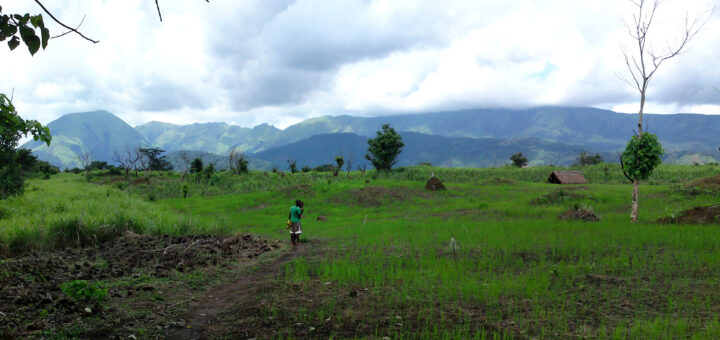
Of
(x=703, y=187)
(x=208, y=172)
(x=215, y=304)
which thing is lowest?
(x=215, y=304)

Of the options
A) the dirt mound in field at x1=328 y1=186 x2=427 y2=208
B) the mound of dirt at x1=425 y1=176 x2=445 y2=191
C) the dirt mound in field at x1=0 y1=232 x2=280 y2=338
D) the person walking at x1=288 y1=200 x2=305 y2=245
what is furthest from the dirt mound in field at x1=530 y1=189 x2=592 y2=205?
the dirt mound in field at x1=0 y1=232 x2=280 y2=338

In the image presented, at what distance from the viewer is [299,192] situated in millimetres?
38125

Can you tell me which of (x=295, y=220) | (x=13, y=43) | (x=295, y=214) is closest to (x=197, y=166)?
(x=295, y=220)

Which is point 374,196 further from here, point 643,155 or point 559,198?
point 643,155

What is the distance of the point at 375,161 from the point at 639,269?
60.2 meters

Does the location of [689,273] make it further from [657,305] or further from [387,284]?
[387,284]

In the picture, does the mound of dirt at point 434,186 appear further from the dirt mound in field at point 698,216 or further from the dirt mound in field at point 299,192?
the dirt mound in field at point 698,216

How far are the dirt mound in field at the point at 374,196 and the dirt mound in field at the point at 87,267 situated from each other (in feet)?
62.9

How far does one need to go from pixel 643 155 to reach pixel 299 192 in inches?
1130

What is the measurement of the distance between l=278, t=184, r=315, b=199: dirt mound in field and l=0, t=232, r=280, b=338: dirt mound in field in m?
21.8

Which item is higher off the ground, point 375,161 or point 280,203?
point 375,161

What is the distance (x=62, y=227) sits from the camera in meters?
12.6

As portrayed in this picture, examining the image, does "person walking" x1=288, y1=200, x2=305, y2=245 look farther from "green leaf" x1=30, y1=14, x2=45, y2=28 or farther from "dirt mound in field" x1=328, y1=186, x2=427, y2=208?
"dirt mound in field" x1=328, y1=186, x2=427, y2=208

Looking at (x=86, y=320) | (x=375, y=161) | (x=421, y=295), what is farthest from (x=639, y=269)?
(x=375, y=161)
